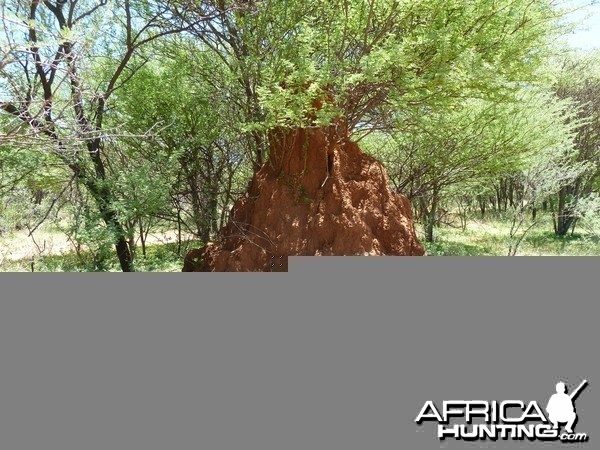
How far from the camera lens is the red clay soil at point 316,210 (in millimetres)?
5484

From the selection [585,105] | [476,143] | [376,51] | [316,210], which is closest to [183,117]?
[316,210]

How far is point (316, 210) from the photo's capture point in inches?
220

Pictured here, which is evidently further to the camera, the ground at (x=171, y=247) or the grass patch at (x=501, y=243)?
the grass patch at (x=501, y=243)

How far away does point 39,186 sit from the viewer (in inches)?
286

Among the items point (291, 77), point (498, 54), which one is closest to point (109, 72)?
point (291, 77)

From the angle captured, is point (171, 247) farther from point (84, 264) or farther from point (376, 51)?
point (376, 51)

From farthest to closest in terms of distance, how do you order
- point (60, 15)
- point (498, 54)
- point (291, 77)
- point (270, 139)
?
point (60, 15) < point (270, 139) < point (498, 54) < point (291, 77)

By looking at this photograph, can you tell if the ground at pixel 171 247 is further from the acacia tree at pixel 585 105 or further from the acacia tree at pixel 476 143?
the acacia tree at pixel 585 105

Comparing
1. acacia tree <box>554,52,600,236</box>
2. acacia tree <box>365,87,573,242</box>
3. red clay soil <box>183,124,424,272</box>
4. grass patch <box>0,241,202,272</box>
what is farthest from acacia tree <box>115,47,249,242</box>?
acacia tree <box>554,52,600,236</box>

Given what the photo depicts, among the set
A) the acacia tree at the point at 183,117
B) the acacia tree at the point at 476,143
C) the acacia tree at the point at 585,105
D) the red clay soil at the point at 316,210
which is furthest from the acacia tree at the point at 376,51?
the acacia tree at the point at 585,105

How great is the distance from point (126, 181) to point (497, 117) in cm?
642

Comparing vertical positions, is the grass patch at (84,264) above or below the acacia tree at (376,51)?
below

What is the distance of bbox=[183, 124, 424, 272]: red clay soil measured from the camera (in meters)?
5.48

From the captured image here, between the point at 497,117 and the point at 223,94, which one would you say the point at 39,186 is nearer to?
the point at 223,94
